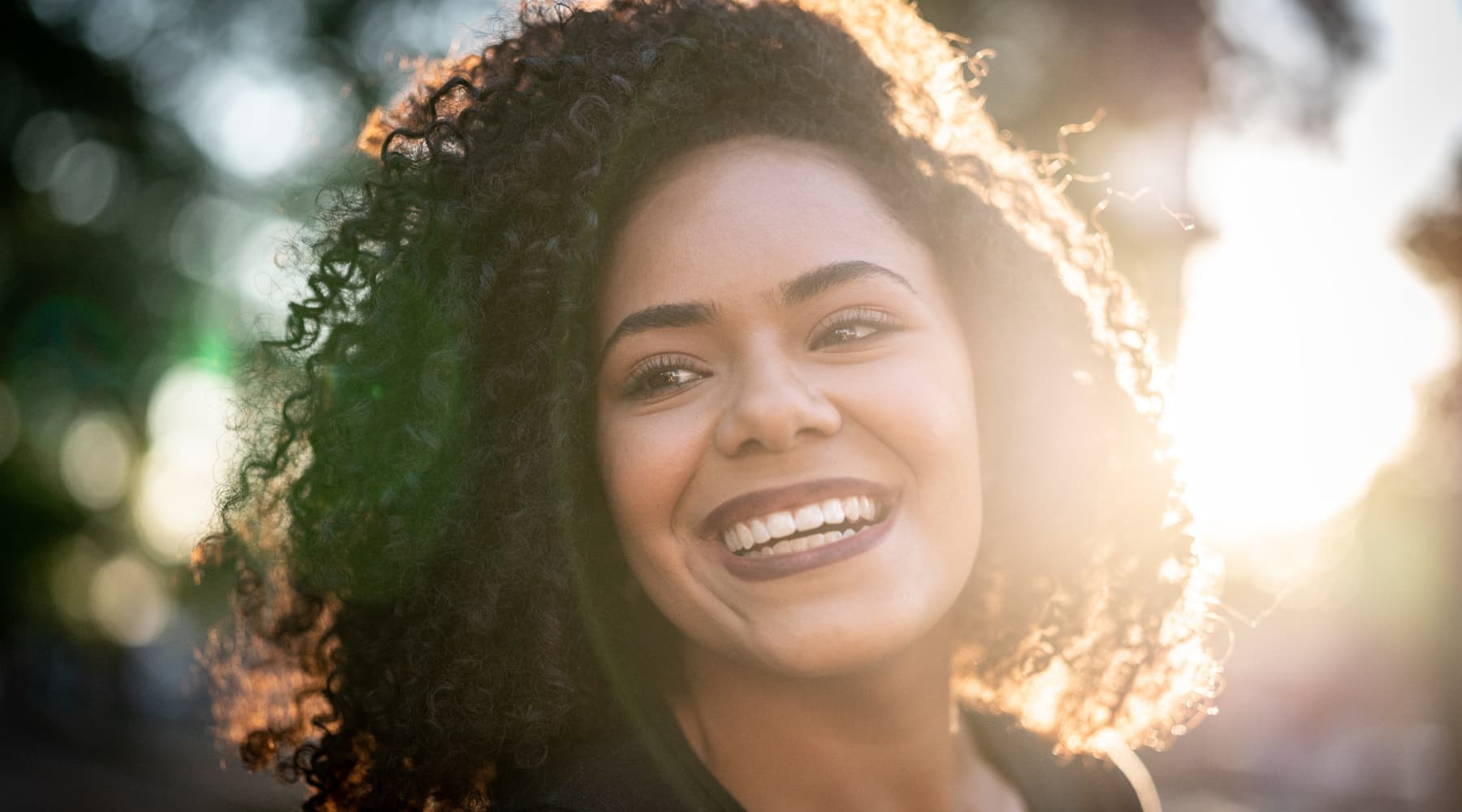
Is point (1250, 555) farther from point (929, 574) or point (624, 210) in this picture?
point (624, 210)

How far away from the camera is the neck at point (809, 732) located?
8.69 feet

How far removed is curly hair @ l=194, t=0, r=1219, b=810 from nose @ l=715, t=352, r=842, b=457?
443 millimetres

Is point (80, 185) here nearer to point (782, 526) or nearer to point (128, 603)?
point (782, 526)

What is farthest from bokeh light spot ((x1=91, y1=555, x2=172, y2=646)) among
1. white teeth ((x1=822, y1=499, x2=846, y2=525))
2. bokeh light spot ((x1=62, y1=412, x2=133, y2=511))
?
white teeth ((x1=822, y1=499, x2=846, y2=525))

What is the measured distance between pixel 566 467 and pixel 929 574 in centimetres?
85

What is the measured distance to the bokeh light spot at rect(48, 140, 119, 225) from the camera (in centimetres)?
1709

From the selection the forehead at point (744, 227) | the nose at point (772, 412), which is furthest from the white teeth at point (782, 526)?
the forehead at point (744, 227)

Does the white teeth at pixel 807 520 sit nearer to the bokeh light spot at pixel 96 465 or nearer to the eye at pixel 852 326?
the eye at pixel 852 326

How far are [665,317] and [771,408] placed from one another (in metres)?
0.33

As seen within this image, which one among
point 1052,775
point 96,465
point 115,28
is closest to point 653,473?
point 1052,775

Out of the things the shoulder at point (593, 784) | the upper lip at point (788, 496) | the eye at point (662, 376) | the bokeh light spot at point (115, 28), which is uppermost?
the bokeh light spot at point (115, 28)

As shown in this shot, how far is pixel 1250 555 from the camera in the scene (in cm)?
453

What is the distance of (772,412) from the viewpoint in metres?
2.29

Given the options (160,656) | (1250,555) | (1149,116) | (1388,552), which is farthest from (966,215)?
(160,656)
